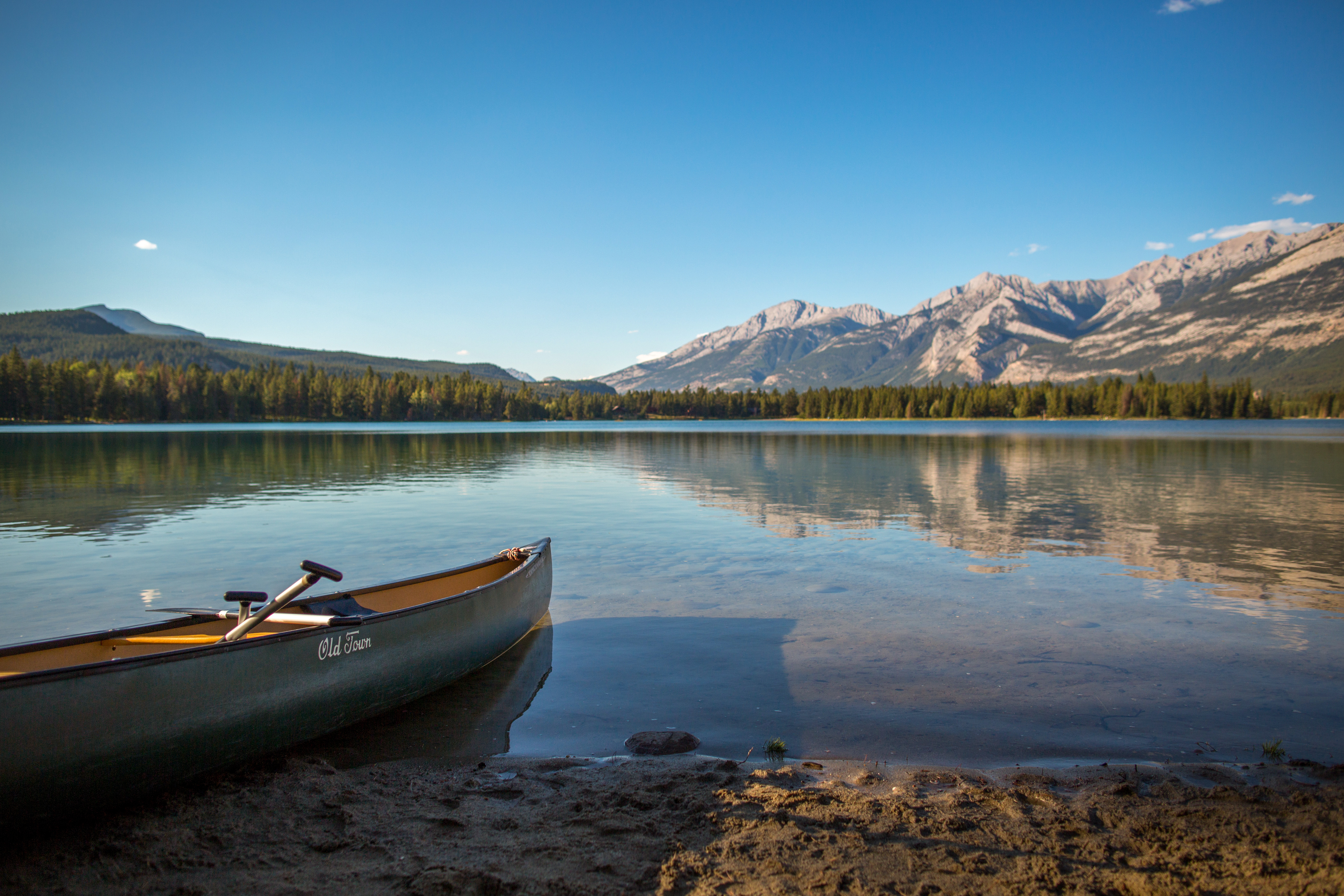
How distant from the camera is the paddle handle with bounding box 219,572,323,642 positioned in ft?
26.4

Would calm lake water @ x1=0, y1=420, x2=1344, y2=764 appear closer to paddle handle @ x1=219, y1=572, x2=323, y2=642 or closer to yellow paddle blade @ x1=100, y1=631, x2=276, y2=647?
yellow paddle blade @ x1=100, y1=631, x2=276, y2=647

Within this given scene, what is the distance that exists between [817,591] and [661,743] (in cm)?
862

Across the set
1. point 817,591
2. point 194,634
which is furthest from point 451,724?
point 817,591

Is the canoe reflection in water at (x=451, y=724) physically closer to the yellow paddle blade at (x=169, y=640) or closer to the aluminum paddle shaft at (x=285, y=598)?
the aluminum paddle shaft at (x=285, y=598)

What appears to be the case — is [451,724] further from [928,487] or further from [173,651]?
[928,487]

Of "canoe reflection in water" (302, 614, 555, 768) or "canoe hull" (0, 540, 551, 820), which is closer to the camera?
"canoe hull" (0, 540, 551, 820)

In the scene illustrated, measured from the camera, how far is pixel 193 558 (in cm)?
1961

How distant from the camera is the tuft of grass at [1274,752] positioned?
26.4 ft

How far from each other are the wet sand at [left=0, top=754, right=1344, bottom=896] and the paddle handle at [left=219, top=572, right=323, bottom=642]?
1.43 meters

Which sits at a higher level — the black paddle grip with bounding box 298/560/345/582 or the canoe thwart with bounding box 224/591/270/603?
the black paddle grip with bounding box 298/560/345/582

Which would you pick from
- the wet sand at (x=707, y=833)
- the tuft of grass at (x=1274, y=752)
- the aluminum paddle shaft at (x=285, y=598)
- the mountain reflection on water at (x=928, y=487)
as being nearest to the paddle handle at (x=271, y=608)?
the aluminum paddle shaft at (x=285, y=598)

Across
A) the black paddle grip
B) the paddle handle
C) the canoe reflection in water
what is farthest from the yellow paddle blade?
the canoe reflection in water

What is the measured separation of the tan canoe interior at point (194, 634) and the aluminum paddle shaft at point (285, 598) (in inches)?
7.9

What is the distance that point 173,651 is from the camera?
6.94 metres
